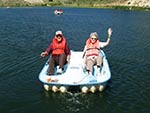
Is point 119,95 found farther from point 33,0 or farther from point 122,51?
point 33,0

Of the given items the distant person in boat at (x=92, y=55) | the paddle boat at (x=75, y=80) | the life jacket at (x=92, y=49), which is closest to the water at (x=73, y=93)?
the paddle boat at (x=75, y=80)

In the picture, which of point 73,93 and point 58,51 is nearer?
point 73,93

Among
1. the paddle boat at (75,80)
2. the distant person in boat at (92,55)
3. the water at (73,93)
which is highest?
the distant person in boat at (92,55)

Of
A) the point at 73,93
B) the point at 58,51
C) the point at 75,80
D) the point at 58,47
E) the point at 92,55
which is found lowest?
the point at 73,93

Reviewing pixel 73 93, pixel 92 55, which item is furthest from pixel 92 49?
pixel 73 93

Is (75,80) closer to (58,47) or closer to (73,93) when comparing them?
(73,93)

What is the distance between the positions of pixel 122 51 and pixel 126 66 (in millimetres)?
5538

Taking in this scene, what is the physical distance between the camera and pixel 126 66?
1956 cm

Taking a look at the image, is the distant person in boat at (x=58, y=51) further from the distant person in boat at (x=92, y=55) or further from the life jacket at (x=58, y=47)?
the distant person in boat at (x=92, y=55)

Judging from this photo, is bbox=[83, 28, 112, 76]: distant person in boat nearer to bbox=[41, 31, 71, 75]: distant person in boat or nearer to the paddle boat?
the paddle boat

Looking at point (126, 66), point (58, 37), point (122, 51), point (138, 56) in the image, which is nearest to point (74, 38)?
point (122, 51)

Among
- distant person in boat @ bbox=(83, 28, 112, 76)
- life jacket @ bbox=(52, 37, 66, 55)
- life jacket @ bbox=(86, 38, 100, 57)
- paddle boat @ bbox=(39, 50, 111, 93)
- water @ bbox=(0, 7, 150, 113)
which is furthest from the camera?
life jacket @ bbox=(86, 38, 100, 57)

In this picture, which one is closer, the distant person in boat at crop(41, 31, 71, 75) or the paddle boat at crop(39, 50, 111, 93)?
the paddle boat at crop(39, 50, 111, 93)

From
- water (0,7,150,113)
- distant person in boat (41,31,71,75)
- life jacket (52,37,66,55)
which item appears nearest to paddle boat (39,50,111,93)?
water (0,7,150,113)
